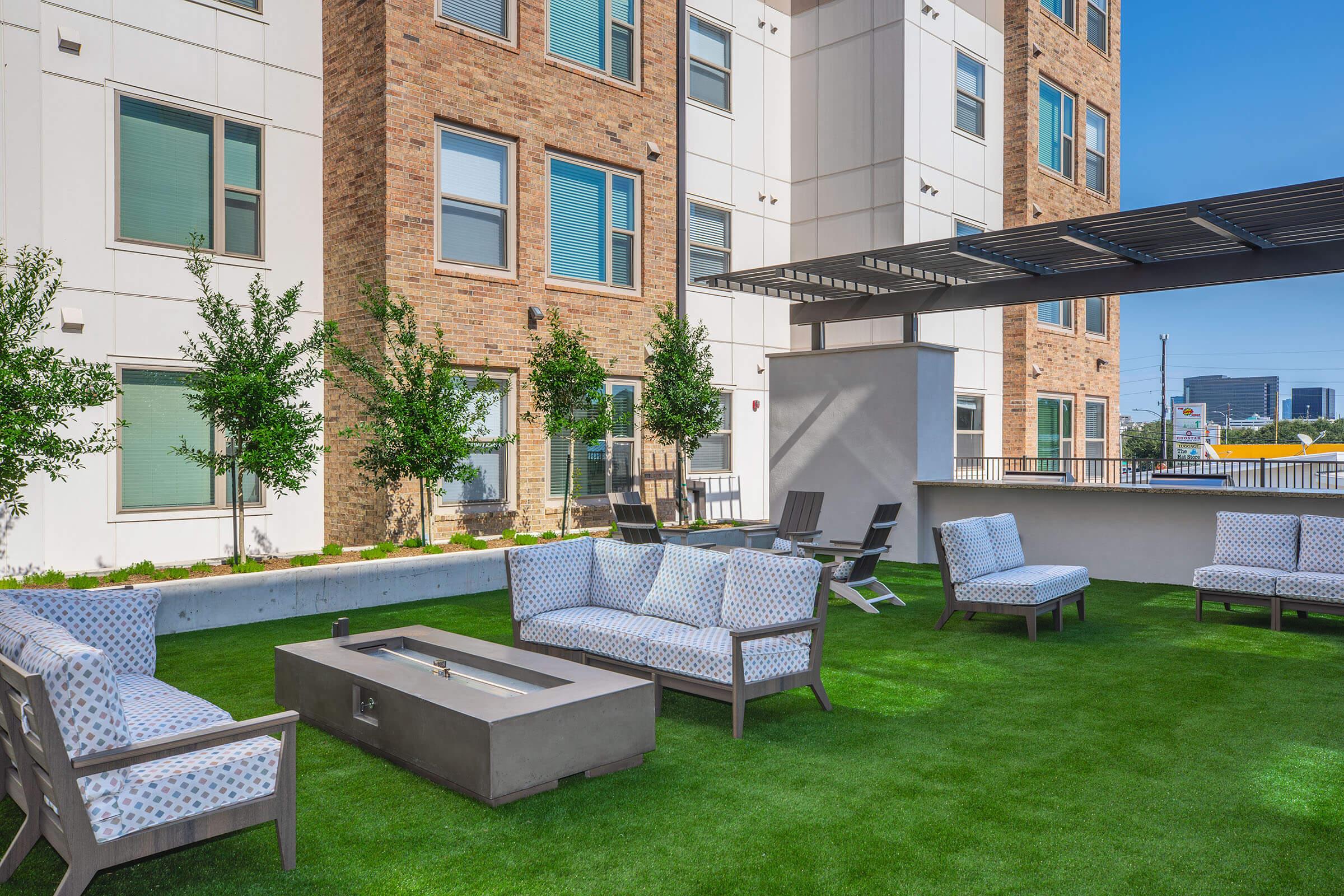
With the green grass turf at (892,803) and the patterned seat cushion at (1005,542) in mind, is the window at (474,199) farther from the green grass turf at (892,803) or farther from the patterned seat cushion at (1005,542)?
the patterned seat cushion at (1005,542)

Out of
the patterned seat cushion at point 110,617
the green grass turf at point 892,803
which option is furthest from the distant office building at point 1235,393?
the patterned seat cushion at point 110,617

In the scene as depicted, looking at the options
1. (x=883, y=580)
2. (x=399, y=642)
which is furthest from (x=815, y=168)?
(x=399, y=642)

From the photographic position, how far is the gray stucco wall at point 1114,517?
32.9ft

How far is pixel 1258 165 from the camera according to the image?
127m

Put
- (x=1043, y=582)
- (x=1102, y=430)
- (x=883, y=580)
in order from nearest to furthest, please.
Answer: (x=1043, y=582), (x=883, y=580), (x=1102, y=430)

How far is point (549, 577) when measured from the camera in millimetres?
6746

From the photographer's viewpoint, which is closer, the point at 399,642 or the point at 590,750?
the point at 590,750

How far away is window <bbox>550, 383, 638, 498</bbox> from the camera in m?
13.3

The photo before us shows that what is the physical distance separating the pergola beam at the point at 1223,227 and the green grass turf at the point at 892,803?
3.66 m

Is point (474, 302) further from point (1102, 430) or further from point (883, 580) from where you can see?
point (1102, 430)

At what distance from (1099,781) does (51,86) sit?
11137 millimetres

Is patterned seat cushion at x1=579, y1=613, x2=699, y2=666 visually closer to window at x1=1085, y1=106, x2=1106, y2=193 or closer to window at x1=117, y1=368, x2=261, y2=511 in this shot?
window at x1=117, y1=368, x2=261, y2=511

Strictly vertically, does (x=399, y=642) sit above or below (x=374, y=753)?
above

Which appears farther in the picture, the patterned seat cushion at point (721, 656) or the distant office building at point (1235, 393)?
the distant office building at point (1235, 393)
